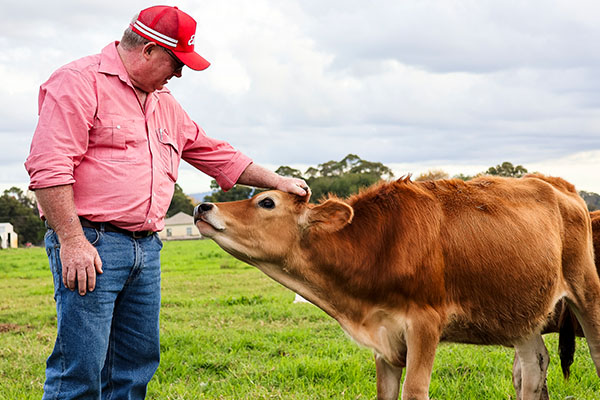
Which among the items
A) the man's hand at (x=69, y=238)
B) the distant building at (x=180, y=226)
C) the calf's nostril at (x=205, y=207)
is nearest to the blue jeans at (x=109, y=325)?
the man's hand at (x=69, y=238)

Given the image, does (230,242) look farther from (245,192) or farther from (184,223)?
(184,223)

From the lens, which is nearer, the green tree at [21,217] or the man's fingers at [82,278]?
the man's fingers at [82,278]

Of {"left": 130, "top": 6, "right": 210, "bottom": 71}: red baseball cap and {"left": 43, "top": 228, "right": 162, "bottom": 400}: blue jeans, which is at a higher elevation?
{"left": 130, "top": 6, "right": 210, "bottom": 71}: red baseball cap

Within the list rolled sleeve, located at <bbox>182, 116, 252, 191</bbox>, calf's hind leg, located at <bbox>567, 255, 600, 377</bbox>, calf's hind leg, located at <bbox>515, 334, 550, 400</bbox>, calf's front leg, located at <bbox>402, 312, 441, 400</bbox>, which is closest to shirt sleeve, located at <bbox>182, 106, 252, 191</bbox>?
rolled sleeve, located at <bbox>182, 116, 252, 191</bbox>

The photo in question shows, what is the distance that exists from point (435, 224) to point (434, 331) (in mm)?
793

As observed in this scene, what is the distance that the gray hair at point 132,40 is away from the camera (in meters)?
3.91

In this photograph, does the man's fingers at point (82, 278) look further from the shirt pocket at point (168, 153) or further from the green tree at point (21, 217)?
the green tree at point (21, 217)

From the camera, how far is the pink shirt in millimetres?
3549

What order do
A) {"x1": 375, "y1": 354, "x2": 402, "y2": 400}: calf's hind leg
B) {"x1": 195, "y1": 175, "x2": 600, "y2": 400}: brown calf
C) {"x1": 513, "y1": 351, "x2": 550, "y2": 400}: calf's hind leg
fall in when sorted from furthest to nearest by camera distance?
{"x1": 513, "y1": 351, "x2": 550, "y2": 400}: calf's hind leg → {"x1": 375, "y1": 354, "x2": 402, "y2": 400}: calf's hind leg → {"x1": 195, "y1": 175, "x2": 600, "y2": 400}: brown calf

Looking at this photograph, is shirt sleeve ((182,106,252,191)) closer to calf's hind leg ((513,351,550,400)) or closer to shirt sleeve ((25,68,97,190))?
shirt sleeve ((25,68,97,190))

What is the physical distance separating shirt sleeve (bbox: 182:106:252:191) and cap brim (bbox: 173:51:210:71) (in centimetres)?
74

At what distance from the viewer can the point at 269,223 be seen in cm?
459

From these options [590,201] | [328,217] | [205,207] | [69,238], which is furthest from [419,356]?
[590,201]

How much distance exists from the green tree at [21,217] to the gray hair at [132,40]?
235 ft
